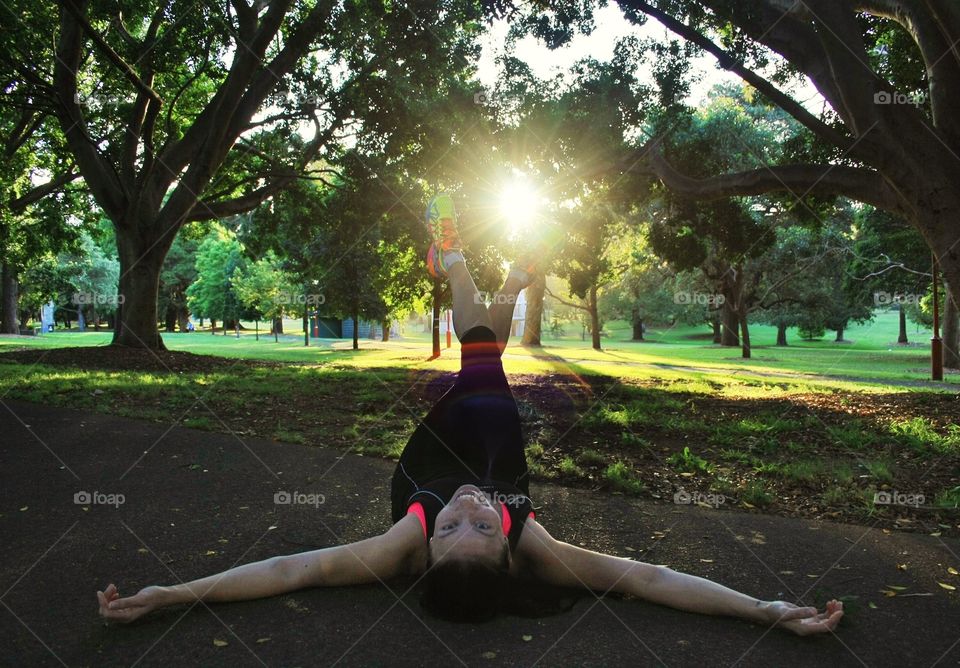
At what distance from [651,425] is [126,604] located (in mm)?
7076

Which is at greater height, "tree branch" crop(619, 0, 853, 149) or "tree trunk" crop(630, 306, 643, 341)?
"tree branch" crop(619, 0, 853, 149)

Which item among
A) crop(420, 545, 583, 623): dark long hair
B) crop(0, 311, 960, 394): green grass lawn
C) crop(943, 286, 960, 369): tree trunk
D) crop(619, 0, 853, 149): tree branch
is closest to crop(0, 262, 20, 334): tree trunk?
crop(0, 311, 960, 394): green grass lawn

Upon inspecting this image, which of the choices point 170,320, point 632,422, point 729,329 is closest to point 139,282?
point 632,422

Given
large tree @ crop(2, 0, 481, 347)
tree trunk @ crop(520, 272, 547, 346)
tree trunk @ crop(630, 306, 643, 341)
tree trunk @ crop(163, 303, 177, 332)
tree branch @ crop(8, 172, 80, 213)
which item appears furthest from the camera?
tree trunk @ crop(163, 303, 177, 332)

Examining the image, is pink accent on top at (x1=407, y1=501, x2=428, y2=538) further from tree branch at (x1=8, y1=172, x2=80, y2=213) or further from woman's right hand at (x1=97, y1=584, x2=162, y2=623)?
tree branch at (x1=8, y1=172, x2=80, y2=213)

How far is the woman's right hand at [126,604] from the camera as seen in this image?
302 centimetres

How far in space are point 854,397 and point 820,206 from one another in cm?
464

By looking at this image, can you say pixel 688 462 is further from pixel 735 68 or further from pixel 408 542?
pixel 735 68

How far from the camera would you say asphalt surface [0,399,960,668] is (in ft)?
9.46

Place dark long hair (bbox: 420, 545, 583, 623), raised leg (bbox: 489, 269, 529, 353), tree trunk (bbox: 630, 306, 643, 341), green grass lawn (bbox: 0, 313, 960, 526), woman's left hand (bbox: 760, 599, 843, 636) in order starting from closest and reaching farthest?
woman's left hand (bbox: 760, 599, 843, 636)
dark long hair (bbox: 420, 545, 583, 623)
green grass lawn (bbox: 0, 313, 960, 526)
raised leg (bbox: 489, 269, 529, 353)
tree trunk (bbox: 630, 306, 643, 341)

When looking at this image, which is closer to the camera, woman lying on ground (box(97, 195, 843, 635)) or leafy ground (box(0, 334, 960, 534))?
woman lying on ground (box(97, 195, 843, 635))

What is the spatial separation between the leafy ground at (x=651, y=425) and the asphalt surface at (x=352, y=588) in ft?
2.25

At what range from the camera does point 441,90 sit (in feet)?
48.3

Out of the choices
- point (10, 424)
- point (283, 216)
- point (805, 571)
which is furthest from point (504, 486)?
point (283, 216)
